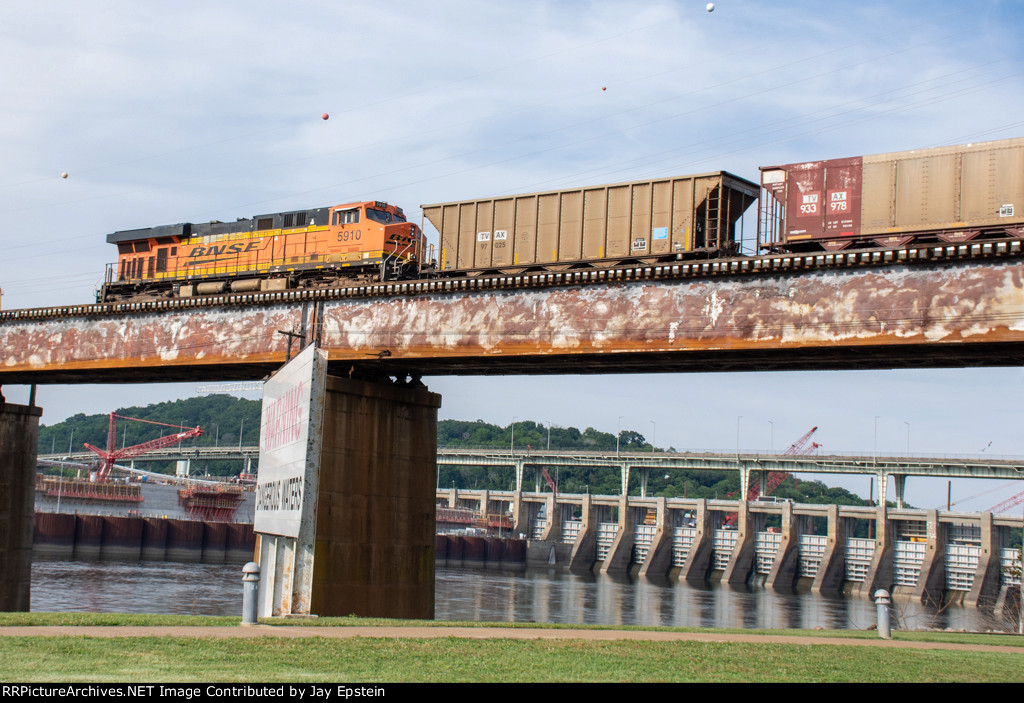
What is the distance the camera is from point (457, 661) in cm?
1346

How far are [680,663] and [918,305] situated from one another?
38.2ft

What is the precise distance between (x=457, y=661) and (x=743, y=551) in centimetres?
9350

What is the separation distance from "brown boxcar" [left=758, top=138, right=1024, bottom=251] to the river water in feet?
71.5

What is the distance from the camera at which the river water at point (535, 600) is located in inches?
2045

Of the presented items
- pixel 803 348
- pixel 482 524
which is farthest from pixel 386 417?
pixel 482 524

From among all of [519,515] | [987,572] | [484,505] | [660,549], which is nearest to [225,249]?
[987,572]

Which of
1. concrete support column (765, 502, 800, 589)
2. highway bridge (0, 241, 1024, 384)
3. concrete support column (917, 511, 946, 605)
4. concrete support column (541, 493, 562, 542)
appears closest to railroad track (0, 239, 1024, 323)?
highway bridge (0, 241, 1024, 384)

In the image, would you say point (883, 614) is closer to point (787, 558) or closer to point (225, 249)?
point (225, 249)

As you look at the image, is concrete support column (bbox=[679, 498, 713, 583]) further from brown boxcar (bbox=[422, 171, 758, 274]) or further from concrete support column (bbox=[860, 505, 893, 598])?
brown boxcar (bbox=[422, 171, 758, 274])

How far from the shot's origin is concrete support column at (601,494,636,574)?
11044 cm

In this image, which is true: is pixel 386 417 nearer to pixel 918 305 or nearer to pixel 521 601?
pixel 918 305

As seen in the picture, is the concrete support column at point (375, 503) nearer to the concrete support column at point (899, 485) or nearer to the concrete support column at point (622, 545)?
the concrete support column at point (622, 545)

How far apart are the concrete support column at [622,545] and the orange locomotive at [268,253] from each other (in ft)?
250

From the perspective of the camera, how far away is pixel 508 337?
2767cm
